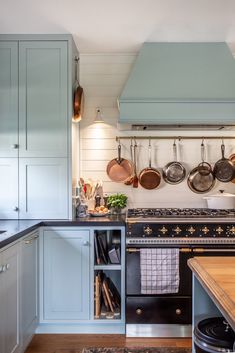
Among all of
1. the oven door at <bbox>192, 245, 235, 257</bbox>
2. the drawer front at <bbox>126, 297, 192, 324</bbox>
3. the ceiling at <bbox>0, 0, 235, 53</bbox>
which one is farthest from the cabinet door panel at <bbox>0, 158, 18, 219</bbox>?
the oven door at <bbox>192, 245, 235, 257</bbox>

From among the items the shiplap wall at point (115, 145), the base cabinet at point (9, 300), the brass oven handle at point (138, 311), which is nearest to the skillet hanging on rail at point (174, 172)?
the shiplap wall at point (115, 145)

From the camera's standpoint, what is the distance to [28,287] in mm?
2518

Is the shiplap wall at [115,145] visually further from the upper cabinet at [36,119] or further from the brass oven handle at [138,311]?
the brass oven handle at [138,311]

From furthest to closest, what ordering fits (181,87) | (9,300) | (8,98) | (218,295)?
(181,87), (8,98), (9,300), (218,295)

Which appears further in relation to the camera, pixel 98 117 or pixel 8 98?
pixel 98 117

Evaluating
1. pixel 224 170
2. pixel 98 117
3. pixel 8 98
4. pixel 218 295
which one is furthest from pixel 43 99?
pixel 218 295

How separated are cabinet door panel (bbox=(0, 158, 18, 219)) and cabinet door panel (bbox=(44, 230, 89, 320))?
43 centimetres

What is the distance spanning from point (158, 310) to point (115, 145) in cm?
162

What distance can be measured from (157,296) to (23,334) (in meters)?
1.07

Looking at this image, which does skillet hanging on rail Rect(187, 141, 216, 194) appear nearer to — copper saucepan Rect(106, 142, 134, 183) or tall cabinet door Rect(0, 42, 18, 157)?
copper saucepan Rect(106, 142, 134, 183)

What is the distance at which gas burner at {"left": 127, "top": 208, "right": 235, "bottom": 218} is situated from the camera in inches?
115

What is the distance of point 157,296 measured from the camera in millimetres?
2770

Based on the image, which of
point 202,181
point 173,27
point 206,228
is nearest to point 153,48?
point 173,27

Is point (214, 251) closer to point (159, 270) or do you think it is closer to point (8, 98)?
point (159, 270)
